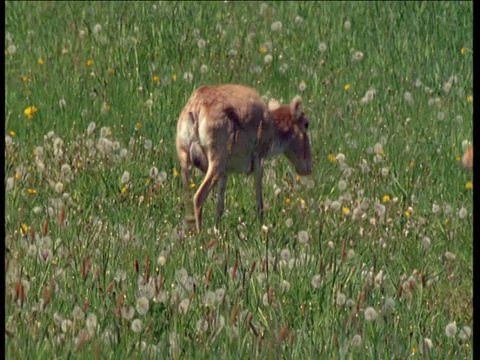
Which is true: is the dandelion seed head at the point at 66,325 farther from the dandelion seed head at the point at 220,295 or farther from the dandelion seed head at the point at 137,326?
the dandelion seed head at the point at 220,295

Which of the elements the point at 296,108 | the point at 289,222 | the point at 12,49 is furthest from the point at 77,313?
the point at 12,49

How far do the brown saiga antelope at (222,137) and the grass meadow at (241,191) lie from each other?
187 mm

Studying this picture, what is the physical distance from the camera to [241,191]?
7.65m

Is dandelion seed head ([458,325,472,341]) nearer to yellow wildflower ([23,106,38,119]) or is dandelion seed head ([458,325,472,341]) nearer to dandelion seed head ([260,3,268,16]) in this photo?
yellow wildflower ([23,106,38,119])

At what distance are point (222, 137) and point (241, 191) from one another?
0.57 m

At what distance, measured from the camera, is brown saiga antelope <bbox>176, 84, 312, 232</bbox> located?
7.16 metres

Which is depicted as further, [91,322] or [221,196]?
[221,196]

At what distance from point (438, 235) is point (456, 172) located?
113 cm

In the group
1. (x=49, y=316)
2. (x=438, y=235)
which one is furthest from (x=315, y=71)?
(x=49, y=316)

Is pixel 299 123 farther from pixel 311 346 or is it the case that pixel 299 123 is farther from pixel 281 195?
pixel 311 346

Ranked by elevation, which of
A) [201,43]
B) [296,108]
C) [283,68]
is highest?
[296,108]

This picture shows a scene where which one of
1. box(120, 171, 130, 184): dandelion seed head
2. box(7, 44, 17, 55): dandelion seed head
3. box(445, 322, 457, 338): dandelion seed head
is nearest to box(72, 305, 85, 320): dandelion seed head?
box(445, 322, 457, 338): dandelion seed head

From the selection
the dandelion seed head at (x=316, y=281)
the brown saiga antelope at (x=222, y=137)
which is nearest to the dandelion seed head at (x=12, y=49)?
the brown saiga antelope at (x=222, y=137)

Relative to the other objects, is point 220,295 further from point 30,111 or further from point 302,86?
point 302,86
